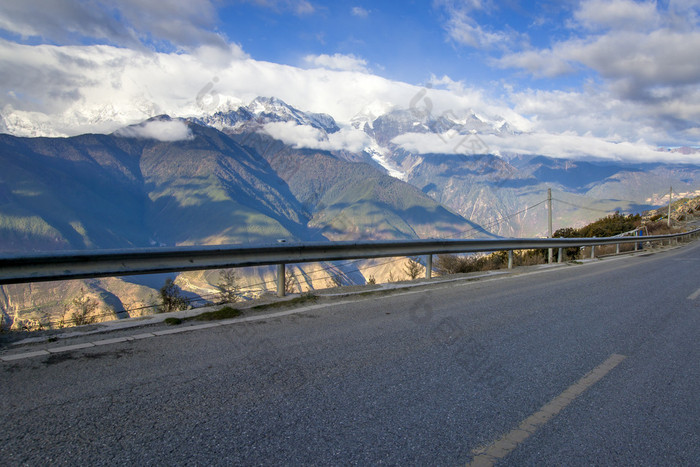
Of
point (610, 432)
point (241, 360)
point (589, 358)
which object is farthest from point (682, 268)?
point (241, 360)

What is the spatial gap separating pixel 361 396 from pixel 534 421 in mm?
1134

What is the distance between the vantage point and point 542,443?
2.53 meters

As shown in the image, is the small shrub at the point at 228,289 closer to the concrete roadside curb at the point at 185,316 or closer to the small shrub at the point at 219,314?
the concrete roadside curb at the point at 185,316

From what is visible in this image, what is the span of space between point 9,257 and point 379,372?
387 cm

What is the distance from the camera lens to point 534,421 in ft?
9.20

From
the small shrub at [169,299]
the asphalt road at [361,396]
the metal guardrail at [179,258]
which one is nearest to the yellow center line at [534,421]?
the asphalt road at [361,396]

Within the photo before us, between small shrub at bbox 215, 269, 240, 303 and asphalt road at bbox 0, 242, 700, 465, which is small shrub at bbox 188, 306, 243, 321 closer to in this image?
asphalt road at bbox 0, 242, 700, 465

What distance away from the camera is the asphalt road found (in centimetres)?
238

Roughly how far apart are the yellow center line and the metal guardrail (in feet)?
14.0

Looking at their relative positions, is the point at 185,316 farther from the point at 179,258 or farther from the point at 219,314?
the point at 179,258

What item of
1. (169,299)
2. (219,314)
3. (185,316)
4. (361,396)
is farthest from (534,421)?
(169,299)

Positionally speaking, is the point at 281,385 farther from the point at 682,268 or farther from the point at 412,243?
the point at 682,268

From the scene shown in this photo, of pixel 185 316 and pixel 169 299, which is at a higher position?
pixel 185 316

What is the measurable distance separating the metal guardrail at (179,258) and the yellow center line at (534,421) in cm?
427
